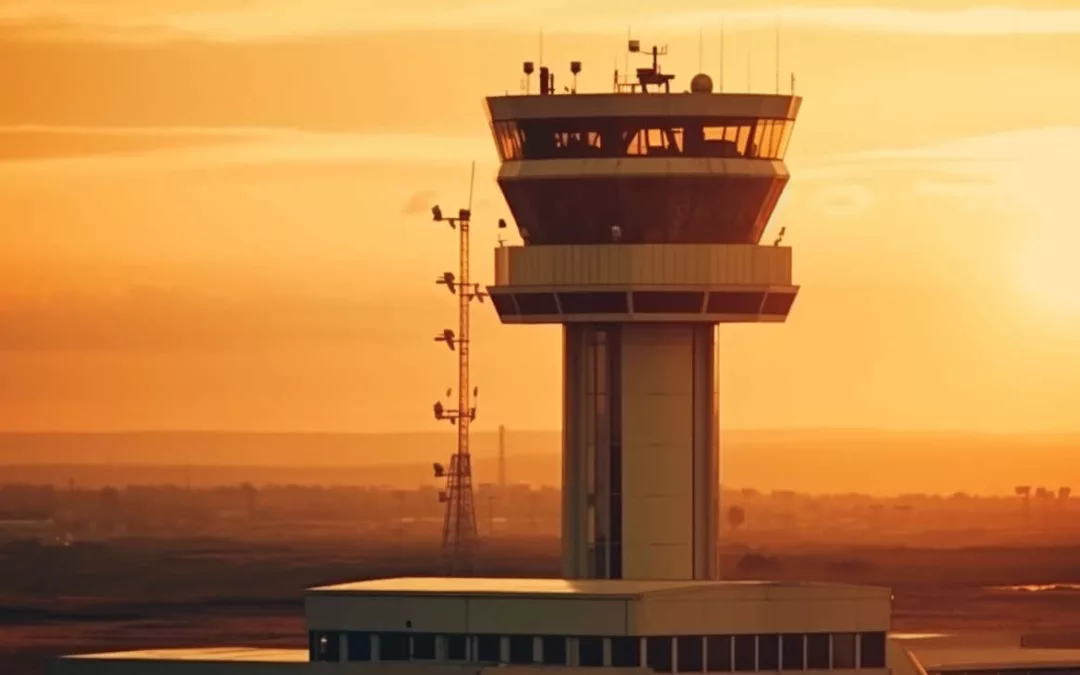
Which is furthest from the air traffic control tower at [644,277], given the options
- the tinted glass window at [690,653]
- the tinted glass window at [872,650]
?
the tinted glass window at [690,653]

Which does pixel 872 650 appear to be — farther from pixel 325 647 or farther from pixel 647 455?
pixel 325 647

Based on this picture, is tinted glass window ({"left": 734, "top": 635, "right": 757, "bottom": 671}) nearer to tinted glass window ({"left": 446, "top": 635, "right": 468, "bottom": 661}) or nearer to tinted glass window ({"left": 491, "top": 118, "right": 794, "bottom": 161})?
tinted glass window ({"left": 446, "top": 635, "right": 468, "bottom": 661})

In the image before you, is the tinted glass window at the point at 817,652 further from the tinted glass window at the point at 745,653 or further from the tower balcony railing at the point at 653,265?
the tower balcony railing at the point at 653,265

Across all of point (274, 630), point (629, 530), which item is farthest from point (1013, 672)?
point (274, 630)

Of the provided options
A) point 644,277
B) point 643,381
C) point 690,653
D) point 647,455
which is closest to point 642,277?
point 644,277

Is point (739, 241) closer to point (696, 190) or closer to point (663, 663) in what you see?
point (696, 190)

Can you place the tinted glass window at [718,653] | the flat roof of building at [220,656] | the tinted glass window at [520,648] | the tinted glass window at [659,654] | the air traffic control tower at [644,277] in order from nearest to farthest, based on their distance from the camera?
the tinted glass window at [659,654]
the tinted glass window at [520,648]
the tinted glass window at [718,653]
the flat roof of building at [220,656]
the air traffic control tower at [644,277]
